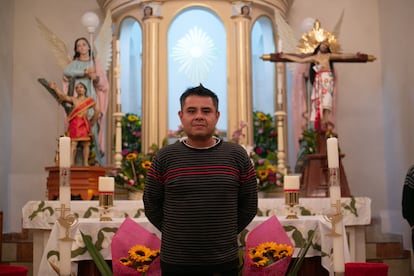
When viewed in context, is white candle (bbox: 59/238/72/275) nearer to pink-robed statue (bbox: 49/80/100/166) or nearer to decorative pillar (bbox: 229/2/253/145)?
pink-robed statue (bbox: 49/80/100/166)

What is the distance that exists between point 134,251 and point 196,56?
4.00 metres

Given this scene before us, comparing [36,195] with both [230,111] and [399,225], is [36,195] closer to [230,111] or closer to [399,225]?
[230,111]

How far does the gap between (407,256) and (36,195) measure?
421 cm

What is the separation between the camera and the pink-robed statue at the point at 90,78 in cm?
607

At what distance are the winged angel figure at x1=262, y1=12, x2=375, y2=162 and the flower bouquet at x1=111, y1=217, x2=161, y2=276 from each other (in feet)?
9.69

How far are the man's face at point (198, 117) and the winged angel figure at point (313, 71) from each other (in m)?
3.49

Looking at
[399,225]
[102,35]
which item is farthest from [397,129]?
[102,35]

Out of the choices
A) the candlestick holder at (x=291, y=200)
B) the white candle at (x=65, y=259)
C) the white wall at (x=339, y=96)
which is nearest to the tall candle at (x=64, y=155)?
the white candle at (x=65, y=259)

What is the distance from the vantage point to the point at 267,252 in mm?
3102

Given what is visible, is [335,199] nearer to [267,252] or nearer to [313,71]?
[267,252]

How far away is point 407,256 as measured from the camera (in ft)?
19.9

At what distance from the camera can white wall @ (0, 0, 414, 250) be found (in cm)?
717

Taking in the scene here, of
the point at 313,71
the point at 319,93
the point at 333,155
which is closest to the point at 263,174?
the point at 319,93

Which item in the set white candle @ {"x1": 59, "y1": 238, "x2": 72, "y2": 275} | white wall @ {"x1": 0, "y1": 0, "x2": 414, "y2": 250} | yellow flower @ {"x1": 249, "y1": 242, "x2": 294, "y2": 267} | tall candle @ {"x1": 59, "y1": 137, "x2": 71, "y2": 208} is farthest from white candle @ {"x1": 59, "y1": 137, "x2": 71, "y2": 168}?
white wall @ {"x1": 0, "y1": 0, "x2": 414, "y2": 250}
